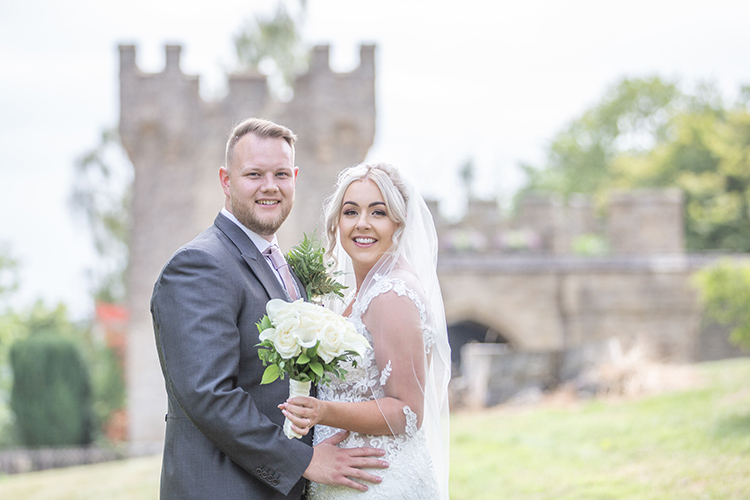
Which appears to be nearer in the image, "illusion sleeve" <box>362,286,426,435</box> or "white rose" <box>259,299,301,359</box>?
"white rose" <box>259,299,301,359</box>

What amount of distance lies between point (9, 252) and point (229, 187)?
19.0 m

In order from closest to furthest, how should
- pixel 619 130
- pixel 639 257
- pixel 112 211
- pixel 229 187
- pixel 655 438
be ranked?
pixel 229 187 → pixel 655 438 → pixel 639 257 → pixel 112 211 → pixel 619 130

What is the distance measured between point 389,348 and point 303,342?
0.54m

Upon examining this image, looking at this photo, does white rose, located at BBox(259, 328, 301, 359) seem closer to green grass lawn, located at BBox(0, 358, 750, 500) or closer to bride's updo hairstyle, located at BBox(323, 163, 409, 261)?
bride's updo hairstyle, located at BBox(323, 163, 409, 261)

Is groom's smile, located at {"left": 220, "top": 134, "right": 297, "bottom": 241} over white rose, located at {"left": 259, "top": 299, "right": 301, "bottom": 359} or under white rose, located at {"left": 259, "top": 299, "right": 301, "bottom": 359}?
over

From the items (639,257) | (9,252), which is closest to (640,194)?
(639,257)

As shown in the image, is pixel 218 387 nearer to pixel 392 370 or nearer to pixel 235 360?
pixel 235 360

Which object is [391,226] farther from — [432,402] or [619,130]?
[619,130]

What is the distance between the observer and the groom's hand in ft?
9.55

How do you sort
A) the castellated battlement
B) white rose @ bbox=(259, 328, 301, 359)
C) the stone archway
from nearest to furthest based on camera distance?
white rose @ bbox=(259, 328, 301, 359) < the castellated battlement < the stone archway

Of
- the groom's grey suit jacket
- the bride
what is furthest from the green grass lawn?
the groom's grey suit jacket

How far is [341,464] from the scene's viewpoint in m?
2.96

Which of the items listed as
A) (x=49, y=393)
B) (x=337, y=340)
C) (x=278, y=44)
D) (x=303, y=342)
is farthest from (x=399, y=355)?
(x=278, y=44)

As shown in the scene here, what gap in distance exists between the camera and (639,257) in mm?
17062
